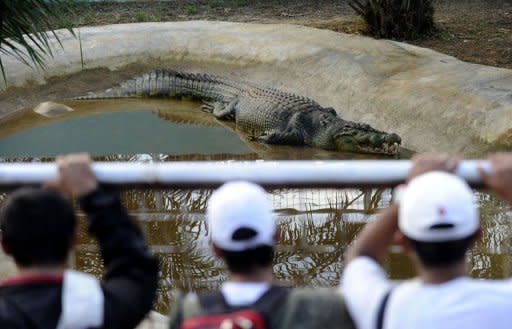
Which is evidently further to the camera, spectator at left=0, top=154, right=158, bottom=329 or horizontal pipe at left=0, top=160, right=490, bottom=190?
horizontal pipe at left=0, top=160, right=490, bottom=190

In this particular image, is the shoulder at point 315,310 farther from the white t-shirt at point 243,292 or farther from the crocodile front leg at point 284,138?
the crocodile front leg at point 284,138

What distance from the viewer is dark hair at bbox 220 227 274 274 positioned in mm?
1442

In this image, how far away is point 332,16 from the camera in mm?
10688

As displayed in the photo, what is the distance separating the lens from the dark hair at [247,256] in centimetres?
144

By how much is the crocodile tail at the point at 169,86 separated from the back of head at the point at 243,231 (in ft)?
22.5

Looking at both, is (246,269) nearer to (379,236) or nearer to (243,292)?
(243,292)

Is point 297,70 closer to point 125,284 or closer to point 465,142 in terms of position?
point 465,142

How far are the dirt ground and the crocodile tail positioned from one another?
2.08 metres

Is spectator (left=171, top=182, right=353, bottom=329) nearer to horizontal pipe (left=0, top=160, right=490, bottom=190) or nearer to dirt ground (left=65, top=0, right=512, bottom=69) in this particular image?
horizontal pipe (left=0, top=160, right=490, bottom=190)

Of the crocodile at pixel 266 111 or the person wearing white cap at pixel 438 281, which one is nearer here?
the person wearing white cap at pixel 438 281

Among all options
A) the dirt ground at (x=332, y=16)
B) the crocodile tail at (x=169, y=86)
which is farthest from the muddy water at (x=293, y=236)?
the dirt ground at (x=332, y=16)

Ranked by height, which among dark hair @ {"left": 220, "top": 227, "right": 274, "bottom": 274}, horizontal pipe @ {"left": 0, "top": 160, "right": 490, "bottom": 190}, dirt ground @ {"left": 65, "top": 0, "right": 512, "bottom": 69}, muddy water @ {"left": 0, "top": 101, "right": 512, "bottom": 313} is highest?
horizontal pipe @ {"left": 0, "top": 160, "right": 490, "bottom": 190}

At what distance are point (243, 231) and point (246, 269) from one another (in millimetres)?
67

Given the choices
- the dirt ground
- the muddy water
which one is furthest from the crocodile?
the dirt ground
